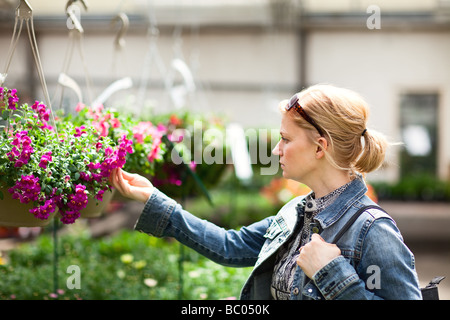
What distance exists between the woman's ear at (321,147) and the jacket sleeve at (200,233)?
274 mm

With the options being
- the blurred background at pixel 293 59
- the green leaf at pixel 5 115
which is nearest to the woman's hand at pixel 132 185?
the green leaf at pixel 5 115

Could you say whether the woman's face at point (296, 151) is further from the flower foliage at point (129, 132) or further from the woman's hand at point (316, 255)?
the flower foliage at point (129, 132)

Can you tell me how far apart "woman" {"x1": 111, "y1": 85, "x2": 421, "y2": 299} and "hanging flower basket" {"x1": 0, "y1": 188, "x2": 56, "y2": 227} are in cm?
22

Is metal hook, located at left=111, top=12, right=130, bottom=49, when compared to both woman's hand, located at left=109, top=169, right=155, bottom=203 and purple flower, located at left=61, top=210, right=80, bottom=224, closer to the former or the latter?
woman's hand, located at left=109, top=169, right=155, bottom=203

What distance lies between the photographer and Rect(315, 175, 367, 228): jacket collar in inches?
45.0

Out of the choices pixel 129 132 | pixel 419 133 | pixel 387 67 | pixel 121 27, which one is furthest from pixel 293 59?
pixel 129 132

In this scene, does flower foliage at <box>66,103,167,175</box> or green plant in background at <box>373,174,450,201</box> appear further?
green plant in background at <box>373,174,450,201</box>

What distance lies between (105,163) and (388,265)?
69 centimetres

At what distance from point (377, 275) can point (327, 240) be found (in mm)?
130

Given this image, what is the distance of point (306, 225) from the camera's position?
1220 mm

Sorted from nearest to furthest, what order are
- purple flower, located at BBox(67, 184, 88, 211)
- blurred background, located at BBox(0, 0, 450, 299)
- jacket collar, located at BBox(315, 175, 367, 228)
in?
jacket collar, located at BBox(315, 175, 367, 228), purple flower, located at BBox(67, 184, 88, 211), blurred background, located at BBox(0, 0, 450, 299)

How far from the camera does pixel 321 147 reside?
1.18 meters

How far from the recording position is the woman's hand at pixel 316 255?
3.48 ft

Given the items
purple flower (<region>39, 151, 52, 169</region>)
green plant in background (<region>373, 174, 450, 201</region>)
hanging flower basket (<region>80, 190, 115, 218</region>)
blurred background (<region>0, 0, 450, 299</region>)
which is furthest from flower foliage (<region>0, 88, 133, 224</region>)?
green plant in background (<region>373, 174, 450, 201</region>)
